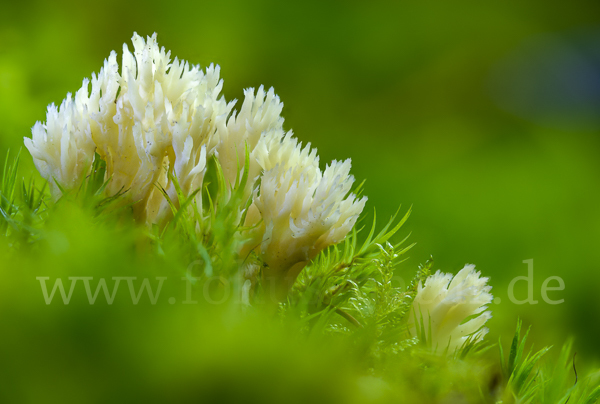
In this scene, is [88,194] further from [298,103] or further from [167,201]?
[298,103]

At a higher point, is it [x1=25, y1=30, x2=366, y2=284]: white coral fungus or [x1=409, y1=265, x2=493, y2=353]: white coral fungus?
[x1=25, y1=30, x2=366, y2=284]: white coral fungus

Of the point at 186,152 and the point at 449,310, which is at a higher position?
the point at 186,152

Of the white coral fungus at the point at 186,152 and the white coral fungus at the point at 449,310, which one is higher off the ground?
the white coral fungus at the point at 186,152

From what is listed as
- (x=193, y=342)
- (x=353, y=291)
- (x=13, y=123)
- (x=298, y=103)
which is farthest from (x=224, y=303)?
(x=298, y=103)
